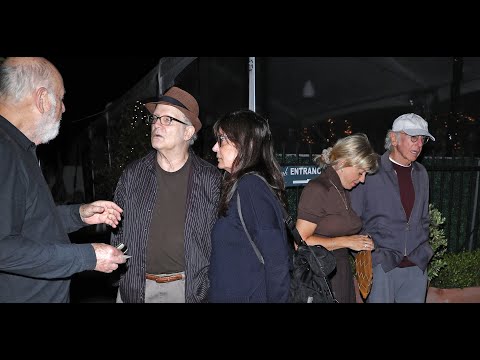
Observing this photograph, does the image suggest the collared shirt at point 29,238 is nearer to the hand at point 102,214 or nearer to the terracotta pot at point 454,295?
the hand at point 102,214

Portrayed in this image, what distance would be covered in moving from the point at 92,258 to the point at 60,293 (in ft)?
0.98

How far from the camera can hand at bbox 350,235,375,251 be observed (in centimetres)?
386

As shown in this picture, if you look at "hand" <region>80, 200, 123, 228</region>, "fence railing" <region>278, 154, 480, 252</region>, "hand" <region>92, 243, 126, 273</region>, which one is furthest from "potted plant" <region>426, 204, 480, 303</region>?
"hand" <region>92, 243, 126, 273</region>

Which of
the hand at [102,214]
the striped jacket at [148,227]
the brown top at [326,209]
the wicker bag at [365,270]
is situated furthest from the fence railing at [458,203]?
the hand at [102,214]

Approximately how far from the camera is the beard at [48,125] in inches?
104

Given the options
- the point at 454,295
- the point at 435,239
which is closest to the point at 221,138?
the point at 435,239

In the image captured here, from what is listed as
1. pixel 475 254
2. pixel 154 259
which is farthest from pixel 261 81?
pixel 154 259

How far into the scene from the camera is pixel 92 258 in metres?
2.52

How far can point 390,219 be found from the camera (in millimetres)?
4293

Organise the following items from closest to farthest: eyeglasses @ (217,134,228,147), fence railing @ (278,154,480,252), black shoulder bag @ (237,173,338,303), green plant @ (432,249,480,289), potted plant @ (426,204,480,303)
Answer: black shoulder bag @ (237,173,338,303) → eyeglasses @ (217,134,228,147) → potted plant @ (426,204,480,303) → green plant @ (432,249,480,289) → fence railing @ (278,154,480,252)

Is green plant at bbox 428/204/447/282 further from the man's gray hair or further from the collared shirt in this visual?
the man's gray hair

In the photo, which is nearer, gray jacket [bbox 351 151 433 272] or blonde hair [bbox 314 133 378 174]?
blonde hair [bbox 314 133 378 174]

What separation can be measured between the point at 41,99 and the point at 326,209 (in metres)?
2.26

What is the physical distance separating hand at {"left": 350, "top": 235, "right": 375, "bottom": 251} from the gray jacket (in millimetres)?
315
